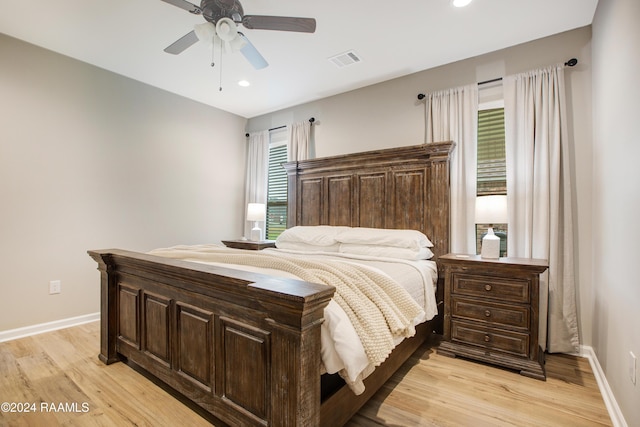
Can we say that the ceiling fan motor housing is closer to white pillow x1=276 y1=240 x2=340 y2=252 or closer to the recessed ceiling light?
the recessed ceiling light

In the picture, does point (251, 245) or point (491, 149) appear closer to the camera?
point (491, 149)

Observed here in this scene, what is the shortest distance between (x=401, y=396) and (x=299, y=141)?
10.9 feet

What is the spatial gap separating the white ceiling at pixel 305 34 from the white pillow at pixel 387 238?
5.79ft

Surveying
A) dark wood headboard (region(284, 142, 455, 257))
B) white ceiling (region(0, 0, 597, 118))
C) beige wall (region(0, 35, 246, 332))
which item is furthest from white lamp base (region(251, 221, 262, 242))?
white ceiling (region(0, 0, 597, 118))

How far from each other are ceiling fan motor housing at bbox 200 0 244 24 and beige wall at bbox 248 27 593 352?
2.06m

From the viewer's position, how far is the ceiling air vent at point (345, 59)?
3123 millimetres

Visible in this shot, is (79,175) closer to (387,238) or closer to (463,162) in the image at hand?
(387,238)

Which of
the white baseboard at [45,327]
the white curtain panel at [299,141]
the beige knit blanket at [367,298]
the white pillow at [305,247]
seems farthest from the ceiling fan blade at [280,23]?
the white baseboard at [45,327]

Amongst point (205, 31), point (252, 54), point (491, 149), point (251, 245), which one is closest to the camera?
point (205, 31)

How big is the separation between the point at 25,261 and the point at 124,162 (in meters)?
1.38

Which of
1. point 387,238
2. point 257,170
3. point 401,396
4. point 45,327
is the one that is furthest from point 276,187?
point 401,396

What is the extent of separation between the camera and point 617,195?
6.13 feet

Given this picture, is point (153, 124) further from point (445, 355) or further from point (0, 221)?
point (445, 355)

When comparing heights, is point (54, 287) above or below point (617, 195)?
below
